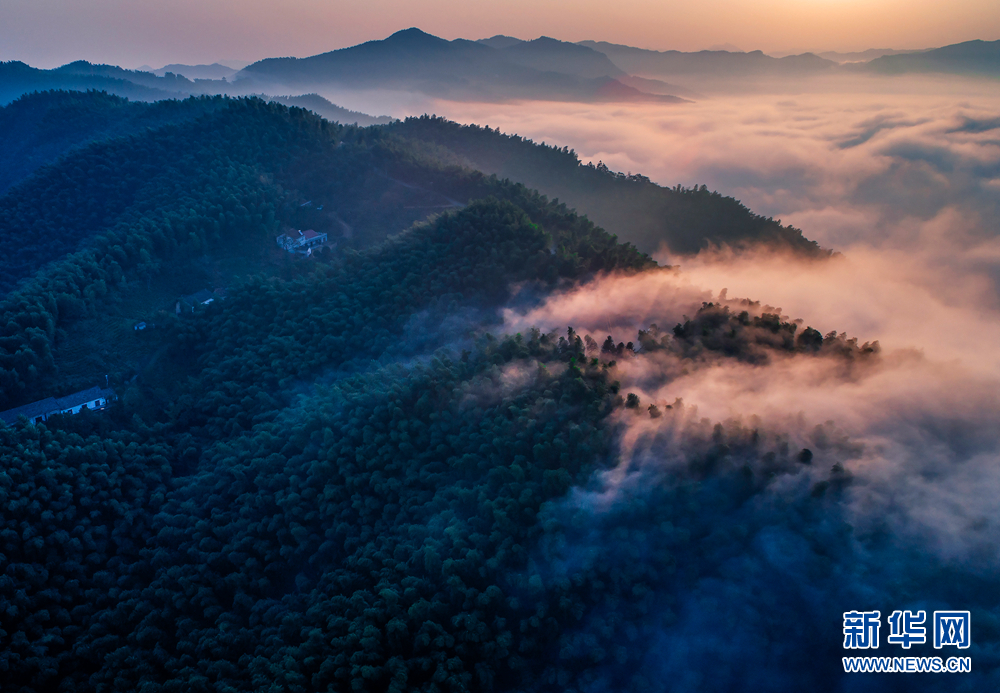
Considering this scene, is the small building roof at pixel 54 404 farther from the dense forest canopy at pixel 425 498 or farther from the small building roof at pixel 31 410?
the dense forest canopy at pixel 425 498

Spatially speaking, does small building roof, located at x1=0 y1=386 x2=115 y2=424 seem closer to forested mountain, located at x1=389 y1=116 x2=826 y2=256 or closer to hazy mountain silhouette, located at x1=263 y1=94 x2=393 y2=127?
forested mountain, located at x1=389 y1=116 x2=826 y2=256

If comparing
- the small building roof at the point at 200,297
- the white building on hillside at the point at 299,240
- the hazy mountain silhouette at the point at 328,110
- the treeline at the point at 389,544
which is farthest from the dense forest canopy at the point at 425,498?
the hazy mountain silhouette at the point at 328,110

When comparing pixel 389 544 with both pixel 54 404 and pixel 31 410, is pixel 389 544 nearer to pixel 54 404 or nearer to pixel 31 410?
pixel 54 404

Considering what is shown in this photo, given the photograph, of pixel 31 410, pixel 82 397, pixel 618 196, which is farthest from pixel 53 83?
pixel 31 410

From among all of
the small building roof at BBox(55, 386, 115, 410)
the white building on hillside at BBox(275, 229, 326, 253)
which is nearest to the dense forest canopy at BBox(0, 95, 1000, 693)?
the small building roof at BBox(55, 386, 115, 410)

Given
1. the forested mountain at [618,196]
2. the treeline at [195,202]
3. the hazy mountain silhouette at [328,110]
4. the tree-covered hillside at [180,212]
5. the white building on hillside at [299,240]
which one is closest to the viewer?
the tree-covered hillside at [180,212]

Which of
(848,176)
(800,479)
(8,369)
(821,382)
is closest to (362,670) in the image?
(800,479)
